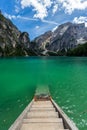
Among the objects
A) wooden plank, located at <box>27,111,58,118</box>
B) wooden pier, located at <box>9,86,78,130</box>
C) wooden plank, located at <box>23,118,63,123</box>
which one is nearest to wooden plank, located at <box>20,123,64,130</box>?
wooden pier, located at <box>9,86,78,130</box>

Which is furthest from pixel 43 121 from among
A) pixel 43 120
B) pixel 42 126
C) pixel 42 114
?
pixel 42 114

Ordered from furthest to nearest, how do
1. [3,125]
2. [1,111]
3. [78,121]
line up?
1. [1,111]
2. [78,121]
3. [3,125]

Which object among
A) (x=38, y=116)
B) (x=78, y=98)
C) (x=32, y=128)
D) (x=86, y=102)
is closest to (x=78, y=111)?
(x=86, y=102)

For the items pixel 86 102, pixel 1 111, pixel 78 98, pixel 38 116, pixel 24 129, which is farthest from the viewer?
pixel 78 98

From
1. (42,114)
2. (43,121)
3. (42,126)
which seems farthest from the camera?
(42,114)

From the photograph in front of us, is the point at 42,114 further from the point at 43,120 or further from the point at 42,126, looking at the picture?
the point at 42,126

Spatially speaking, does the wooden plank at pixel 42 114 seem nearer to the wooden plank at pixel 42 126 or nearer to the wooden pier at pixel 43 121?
the wooden pier at pixel 43 121

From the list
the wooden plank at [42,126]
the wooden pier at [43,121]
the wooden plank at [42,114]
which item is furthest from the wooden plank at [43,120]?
the wooden plank at [42,114]

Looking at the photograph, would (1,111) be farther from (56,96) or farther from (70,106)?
(56,96)

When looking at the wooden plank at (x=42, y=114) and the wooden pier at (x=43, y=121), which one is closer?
the wooden pier at (x=43, y=121)

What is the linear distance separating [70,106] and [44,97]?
3.67 meters

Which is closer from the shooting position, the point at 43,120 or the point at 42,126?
the point at 42,126

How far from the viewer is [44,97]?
78.0 feet

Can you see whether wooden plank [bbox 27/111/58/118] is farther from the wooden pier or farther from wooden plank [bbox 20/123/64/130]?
wooden plank [bbox 20/123/64/130]
